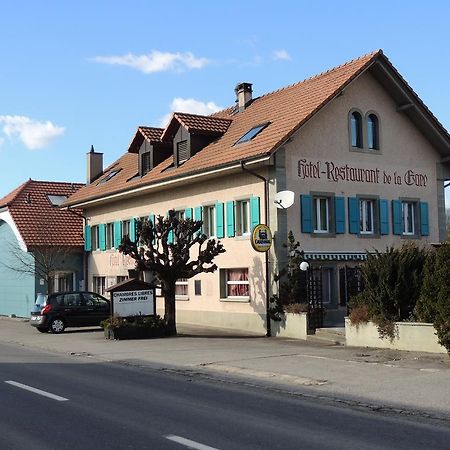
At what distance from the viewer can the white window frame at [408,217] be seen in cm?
2628

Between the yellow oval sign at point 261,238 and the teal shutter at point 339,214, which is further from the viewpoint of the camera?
the teal shutter at point 339,214

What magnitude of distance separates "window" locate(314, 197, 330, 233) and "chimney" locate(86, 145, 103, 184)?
732 inches

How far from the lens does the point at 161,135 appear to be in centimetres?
3061

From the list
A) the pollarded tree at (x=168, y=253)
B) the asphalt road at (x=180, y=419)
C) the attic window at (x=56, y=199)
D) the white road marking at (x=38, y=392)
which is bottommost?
the asphalt road at (x=180, y=419)

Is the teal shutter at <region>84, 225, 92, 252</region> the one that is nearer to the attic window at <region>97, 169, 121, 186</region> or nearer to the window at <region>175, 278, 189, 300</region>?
the attic window at <region>97, 169, 121, 186</region>

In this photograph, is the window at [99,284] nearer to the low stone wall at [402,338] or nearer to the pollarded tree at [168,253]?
the pollarded tree at [168,253]

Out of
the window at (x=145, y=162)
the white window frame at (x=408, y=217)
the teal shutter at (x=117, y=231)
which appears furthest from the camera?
the teal shutter at (x=117, y=231)

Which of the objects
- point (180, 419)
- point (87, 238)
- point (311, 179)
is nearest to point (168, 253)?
point (311, 179)

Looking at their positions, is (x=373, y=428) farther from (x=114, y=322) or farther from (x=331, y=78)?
(x=331, y=78)

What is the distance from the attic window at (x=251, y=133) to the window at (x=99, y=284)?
12.8 meters

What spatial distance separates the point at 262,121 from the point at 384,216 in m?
5.66

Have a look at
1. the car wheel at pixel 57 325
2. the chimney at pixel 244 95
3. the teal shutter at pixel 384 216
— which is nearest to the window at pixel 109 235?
the car wheel at pixel 57 325

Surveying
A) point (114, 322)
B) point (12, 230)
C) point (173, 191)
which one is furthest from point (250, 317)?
point (12, 230)

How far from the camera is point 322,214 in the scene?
79.0ft
